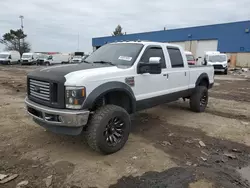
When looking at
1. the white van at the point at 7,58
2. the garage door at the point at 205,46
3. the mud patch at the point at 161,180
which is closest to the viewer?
the mud patch at the point at 161,180

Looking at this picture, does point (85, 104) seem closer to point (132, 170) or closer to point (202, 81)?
point (132, 170)

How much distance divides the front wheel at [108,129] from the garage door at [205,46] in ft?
115

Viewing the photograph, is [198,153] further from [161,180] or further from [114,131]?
[114,131]

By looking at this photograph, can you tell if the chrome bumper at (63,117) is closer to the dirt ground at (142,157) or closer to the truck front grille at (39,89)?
the truck front grille at (39,89)

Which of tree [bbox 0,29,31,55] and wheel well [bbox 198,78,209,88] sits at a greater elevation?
tree [bbox 0,29,31,55]

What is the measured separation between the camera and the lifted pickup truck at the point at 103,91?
3527 mm

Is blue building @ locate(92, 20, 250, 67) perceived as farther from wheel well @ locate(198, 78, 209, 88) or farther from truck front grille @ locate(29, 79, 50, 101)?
truck front grille @ locate(29, 79, 50, 101)

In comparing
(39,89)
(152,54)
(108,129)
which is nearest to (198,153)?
(108,129)

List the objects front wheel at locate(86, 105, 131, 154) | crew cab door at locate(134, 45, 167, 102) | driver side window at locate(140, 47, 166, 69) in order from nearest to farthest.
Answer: front wheel at locate(86, 105, 131, 154)
crew cab door at locate(134, 45, 167, 102)
driver side window at locate(140, 47, 166, 69)

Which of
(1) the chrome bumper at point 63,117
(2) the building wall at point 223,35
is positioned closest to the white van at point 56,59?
(2) the building wall at point 223,35

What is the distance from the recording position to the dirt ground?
126 inches

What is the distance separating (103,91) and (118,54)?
53.0 inches

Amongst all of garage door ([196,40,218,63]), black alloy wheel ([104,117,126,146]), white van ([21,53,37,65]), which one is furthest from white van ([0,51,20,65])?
black alloy wheel ([104,117,126,146])

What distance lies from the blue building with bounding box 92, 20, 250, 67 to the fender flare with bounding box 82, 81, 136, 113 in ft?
99.0
